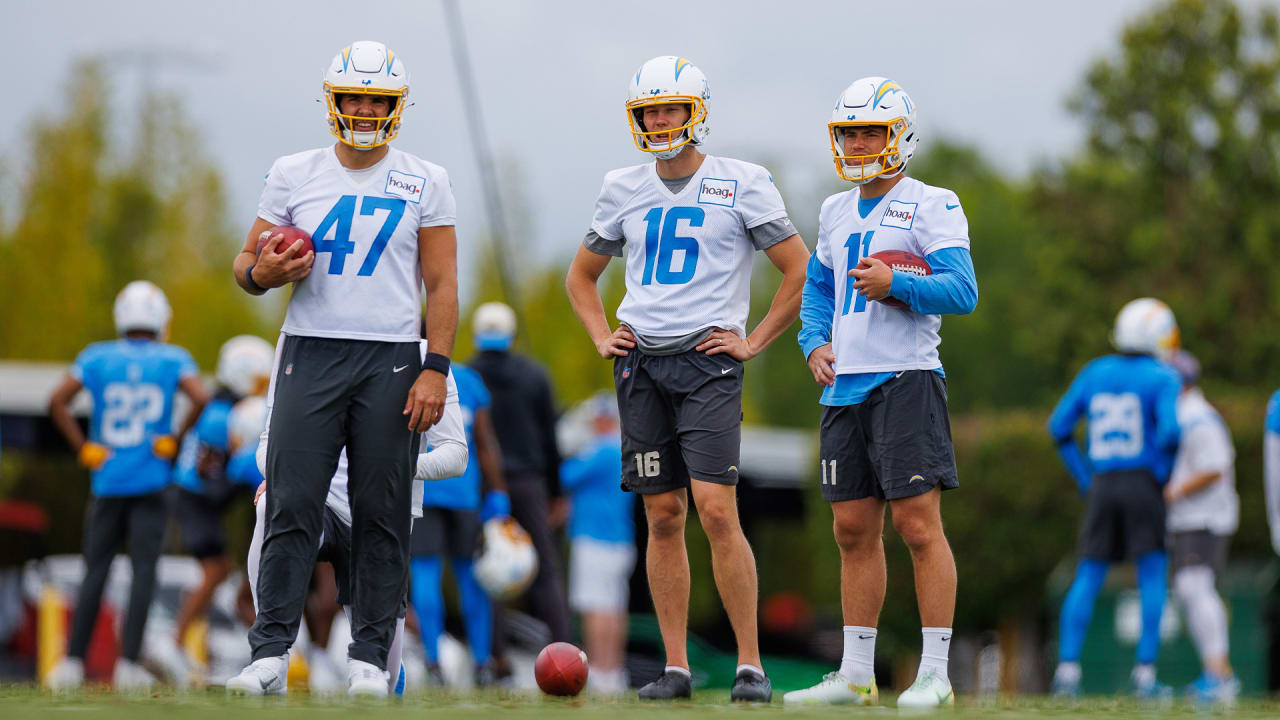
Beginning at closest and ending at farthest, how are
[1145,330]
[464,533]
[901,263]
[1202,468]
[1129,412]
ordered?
[901,263]
[464,533]
[1129,412]
[1145,330]
[1202,468]

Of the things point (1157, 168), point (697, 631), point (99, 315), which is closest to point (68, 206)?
point (99, 315)

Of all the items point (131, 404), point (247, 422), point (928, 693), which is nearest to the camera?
point (928, 693)

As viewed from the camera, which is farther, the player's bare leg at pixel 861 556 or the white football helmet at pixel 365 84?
the player's bare leg at pixel 861 556

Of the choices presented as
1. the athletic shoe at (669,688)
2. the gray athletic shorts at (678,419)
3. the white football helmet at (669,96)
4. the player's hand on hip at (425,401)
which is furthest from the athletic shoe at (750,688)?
the white football helmet at (669,96)

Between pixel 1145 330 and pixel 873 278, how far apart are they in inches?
222

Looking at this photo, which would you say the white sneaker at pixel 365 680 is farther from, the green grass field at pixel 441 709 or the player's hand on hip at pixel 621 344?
the player's hand on hip at pixel 621 344

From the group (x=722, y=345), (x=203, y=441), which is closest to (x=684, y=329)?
(x=722, y=345)

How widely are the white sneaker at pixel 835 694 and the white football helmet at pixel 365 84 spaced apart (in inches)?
115

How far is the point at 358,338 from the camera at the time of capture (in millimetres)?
6621

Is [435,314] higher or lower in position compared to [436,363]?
higher

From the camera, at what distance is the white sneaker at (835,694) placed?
6.50 metres

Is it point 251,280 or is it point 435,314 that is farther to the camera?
point 435,314

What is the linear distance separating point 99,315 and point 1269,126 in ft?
106

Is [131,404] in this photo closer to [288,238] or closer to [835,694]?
[288,238]
